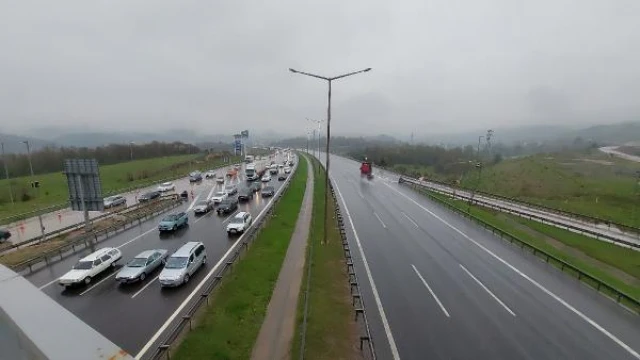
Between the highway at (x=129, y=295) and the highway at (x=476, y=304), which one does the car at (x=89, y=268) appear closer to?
the highway at (x=129, y=295)

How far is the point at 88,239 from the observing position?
30844 mm

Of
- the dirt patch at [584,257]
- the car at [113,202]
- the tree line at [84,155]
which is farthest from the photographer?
the tree line at [84,155]

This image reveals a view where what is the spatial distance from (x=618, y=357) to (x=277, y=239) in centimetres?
2199

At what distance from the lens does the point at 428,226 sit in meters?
37.0

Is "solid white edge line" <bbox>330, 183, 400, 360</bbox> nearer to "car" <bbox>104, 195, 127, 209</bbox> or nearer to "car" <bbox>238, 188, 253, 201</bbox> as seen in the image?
"car" <bbox>238, 188, 253, 201</bbox>

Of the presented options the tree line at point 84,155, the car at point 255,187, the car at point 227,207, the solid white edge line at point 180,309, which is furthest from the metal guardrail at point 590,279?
the tree line at point 84,155

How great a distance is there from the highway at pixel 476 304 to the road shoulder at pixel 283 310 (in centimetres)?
394

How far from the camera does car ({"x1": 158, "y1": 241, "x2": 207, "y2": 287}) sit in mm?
20812

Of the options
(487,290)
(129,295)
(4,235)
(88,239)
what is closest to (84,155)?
(4,235)

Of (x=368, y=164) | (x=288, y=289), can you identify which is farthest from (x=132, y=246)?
(x=368, y=164)

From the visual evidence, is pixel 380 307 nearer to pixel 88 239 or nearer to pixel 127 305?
pixel 127 305

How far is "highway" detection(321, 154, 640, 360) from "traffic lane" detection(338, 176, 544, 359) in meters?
0.05

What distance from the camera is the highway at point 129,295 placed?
16.4 metres

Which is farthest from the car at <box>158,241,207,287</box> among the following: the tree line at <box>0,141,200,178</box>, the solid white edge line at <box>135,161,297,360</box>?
the tree line at <box>0,141,200,178</box>
